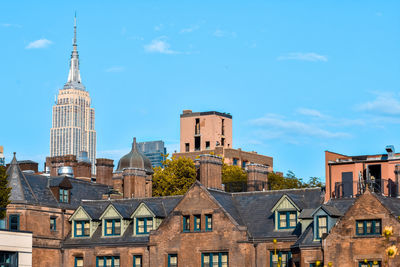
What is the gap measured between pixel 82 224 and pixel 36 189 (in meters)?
4.89

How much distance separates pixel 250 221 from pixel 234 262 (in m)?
4.23

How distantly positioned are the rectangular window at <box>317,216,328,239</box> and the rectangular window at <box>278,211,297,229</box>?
395cm

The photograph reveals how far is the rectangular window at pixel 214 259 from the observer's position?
69625 millimetres

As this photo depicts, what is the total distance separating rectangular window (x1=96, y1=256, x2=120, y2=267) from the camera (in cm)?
7438

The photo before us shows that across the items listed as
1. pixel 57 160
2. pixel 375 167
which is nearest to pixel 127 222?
pixel 375 167

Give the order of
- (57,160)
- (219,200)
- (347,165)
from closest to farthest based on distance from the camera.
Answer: (219,200) → (347,165) → (57,160)

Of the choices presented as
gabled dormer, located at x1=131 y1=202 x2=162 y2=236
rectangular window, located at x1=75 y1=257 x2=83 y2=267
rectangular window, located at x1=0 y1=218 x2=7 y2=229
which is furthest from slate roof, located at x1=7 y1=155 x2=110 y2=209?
gabled dormer, located at x1=131 y1=202 x2=162 y2=236

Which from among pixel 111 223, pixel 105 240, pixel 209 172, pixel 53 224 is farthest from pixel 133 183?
pixel 209 172

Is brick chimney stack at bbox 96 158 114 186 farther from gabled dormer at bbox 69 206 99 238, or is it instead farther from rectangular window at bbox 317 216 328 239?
rectangular window at bbox 317 216 328 239

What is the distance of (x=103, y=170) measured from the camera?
9231 cm

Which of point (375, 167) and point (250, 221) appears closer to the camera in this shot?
point (250, 221)

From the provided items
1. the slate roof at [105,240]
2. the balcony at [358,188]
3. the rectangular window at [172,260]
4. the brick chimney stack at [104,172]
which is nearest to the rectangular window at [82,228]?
the slate roof at [105,240]

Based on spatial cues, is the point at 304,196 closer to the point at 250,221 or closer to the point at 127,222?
the point at 250,221

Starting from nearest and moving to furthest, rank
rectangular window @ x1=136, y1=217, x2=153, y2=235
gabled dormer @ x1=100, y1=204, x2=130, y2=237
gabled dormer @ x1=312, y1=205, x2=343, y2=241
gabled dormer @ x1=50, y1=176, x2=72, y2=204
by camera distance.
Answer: gabled dormer @ x1=312, y1=205, x2=343, y2=241 < rectangular window @ x1=136, y1=217, x2=153, y2=235 < gabled dormer @ x1=100, y1=204, x2=130, y2=237 < gabled dormer @ x1=50, y1=176, x2=72, y2=204
